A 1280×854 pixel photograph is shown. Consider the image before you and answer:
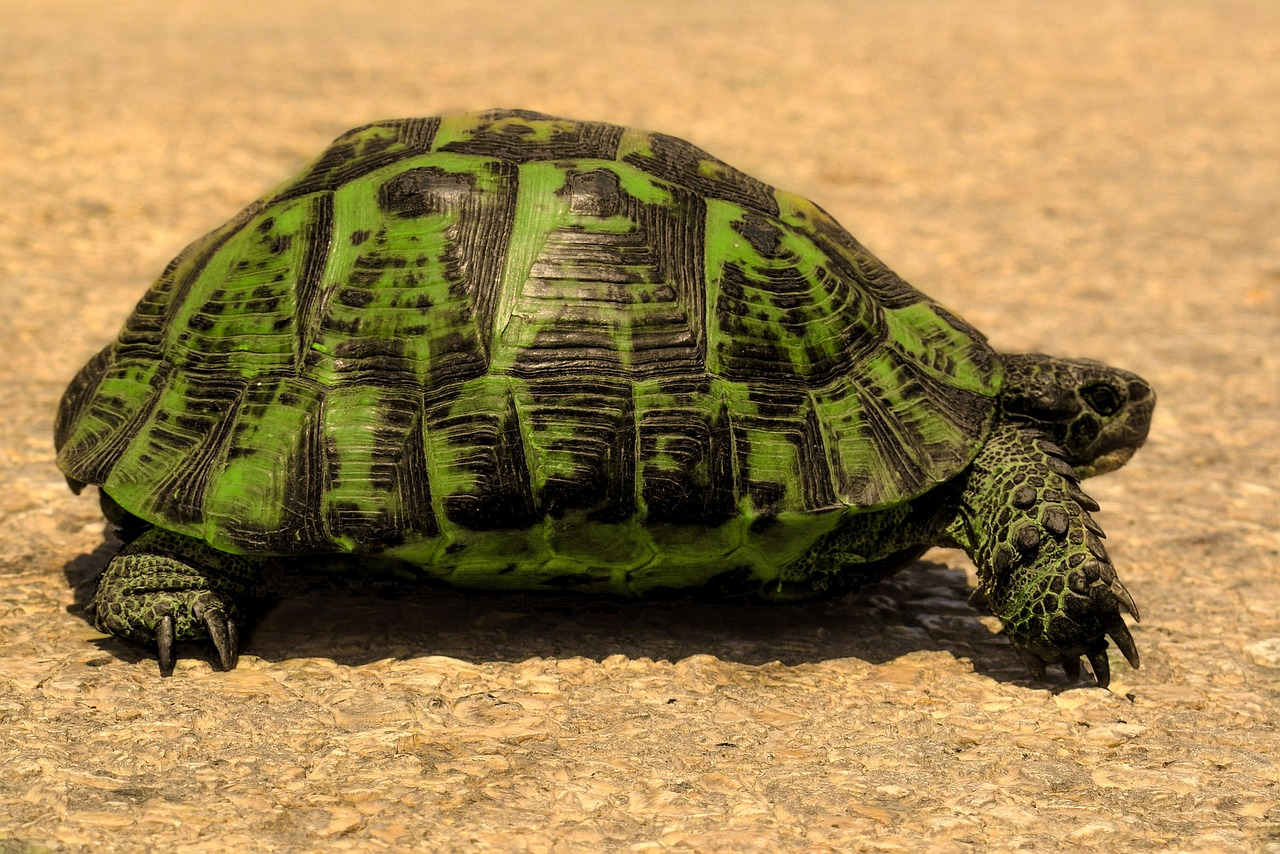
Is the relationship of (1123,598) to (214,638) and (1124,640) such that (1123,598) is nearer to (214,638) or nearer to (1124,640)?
(1124,640)

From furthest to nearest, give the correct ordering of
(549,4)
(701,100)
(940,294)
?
1. (549,4)
2. (701,100)
3. (940,294)

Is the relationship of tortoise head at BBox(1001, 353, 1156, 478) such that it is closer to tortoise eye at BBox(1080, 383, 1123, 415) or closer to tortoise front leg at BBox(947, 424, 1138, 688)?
tortoise eye at BBox(1080, 383, 1123, 415)

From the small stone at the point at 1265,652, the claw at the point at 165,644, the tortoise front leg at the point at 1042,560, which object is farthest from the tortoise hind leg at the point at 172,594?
the small stone at the point at 1265,652

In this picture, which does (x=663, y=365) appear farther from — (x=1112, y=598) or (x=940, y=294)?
(x=940, y=294)

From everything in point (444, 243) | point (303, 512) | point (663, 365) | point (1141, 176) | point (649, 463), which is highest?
point (1141, 176)

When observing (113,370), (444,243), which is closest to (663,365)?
(444,243)
